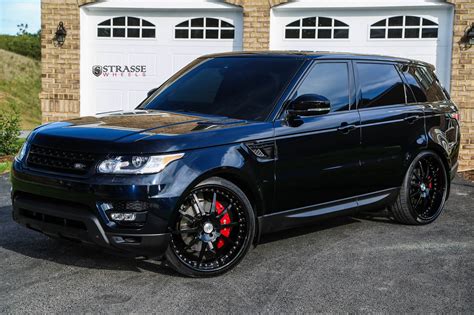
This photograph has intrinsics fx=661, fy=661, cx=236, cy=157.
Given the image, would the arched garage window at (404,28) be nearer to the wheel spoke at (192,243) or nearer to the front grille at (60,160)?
the wheel spoke at (192,243)

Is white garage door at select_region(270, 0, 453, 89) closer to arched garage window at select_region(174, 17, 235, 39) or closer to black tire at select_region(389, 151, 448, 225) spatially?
arched garage window at select_region(174, 17, 235, 39)

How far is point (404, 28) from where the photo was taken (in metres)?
12.1

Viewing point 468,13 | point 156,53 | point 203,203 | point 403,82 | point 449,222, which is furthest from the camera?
point 156,53

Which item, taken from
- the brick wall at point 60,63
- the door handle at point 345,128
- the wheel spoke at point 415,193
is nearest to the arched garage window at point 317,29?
the brick wall at point 60,63

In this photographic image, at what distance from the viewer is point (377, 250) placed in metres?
5.93

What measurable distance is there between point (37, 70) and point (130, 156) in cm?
2666

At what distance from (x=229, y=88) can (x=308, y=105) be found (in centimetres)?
84

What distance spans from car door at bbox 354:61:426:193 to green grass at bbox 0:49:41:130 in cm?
1989

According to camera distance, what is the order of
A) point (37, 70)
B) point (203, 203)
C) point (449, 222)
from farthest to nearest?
point (37, 70)
point (449, 222)
point (203, 203)

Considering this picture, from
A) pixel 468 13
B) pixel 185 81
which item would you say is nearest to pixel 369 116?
A: pixel 185 81

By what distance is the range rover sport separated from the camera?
458cm

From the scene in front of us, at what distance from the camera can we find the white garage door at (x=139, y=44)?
12.7 meters

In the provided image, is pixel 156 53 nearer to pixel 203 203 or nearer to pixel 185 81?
pixel 185 81

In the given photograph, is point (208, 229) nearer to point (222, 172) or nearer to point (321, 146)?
point (222, 172)
